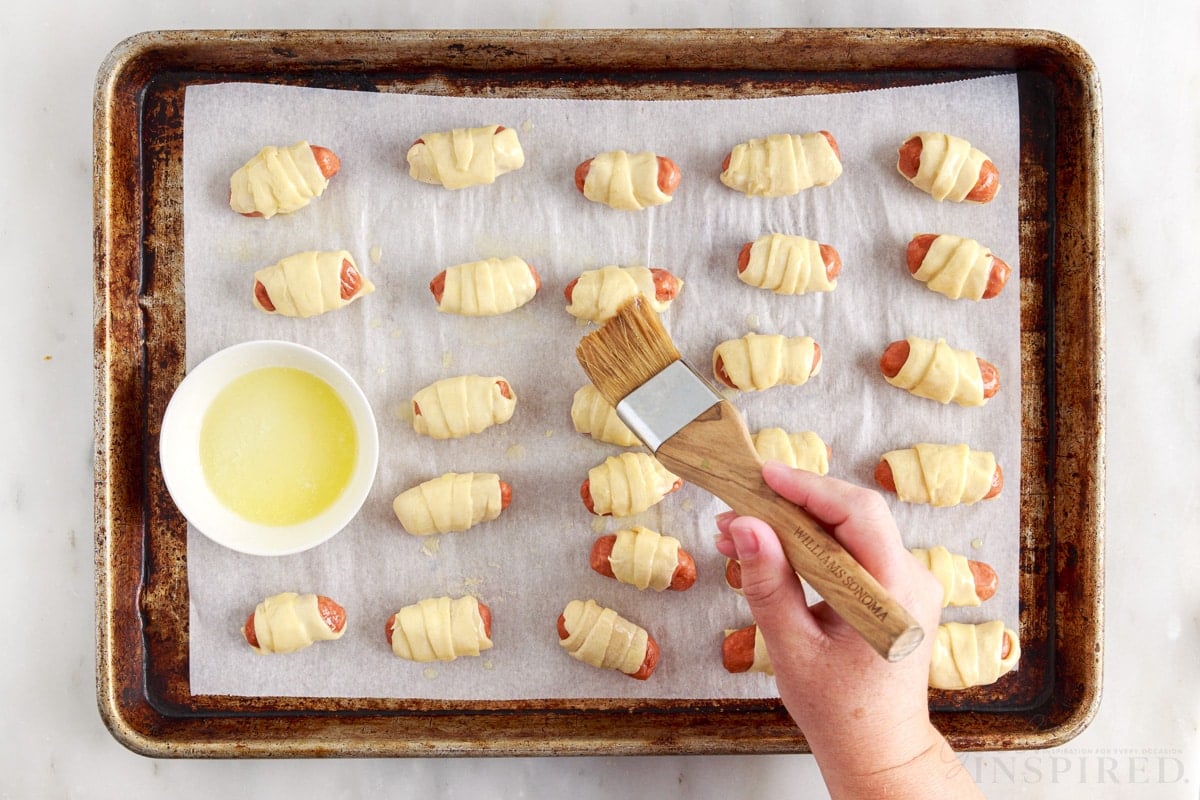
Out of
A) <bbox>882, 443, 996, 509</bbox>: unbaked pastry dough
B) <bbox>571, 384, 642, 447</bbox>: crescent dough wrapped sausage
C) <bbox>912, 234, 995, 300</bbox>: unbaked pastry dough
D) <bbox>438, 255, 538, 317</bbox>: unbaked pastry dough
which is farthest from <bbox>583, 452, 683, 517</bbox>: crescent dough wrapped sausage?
<bbox>912, 234, 995, 300</bbox>: unbaked pastry dough

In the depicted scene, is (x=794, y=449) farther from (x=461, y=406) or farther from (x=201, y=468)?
(x=201, y=468)

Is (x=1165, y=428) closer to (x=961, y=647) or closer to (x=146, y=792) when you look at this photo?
(x=961, y=647)

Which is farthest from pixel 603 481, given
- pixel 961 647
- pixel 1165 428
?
pixel 1165 428

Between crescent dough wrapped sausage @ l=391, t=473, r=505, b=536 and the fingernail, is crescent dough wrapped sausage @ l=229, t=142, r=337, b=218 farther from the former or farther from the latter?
the fingernail

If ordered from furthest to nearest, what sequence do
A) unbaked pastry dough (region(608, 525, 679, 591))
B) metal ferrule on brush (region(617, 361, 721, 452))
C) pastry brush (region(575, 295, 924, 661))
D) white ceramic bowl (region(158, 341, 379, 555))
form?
unbaked pastry dough (region(608, 525, 679, 591)) → white ceramic bowl (region(158, 341, 379, 555)) → metal ferrule on brush (region(617, 361, 721, 452)) → pastry brush (region(575, 295, 924, 661))

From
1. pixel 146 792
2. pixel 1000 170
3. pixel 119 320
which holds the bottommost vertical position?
pixel 146 792

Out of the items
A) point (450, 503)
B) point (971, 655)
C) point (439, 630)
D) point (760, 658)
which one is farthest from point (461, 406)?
point (971, 655)
